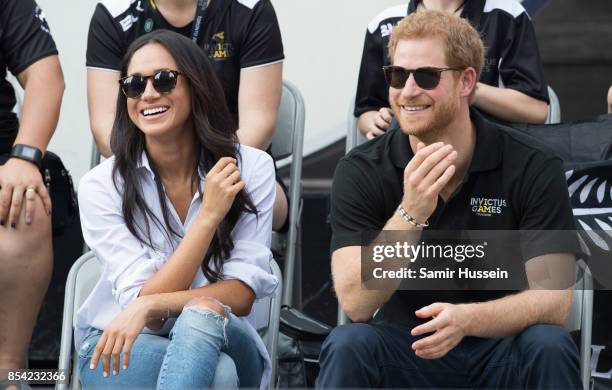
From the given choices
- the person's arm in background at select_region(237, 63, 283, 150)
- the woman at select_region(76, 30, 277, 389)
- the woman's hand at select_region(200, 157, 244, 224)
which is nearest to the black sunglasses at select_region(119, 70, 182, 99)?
the woman at select_region(76, 30, 277, 389)

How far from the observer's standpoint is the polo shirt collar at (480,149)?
3.26 metres

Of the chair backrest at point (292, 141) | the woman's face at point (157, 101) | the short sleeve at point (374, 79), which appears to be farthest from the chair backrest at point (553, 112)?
the woman's face at point (157, 101)

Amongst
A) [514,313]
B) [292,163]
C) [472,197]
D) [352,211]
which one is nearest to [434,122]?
[472,197]

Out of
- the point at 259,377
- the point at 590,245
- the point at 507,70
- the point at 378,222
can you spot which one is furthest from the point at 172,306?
the point at 507,70

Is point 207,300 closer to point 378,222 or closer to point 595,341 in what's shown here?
point 378,222

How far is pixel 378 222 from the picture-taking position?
325cm

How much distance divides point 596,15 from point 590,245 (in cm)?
198

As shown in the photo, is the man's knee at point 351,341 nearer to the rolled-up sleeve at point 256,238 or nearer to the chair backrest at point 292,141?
the rolled-up sleeve at point 256,238

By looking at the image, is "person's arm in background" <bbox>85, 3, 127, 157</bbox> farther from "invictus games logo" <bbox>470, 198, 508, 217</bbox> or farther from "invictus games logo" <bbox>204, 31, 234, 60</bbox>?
"invictus games logo" <bbox>470, 198, 508, 217</bbox>

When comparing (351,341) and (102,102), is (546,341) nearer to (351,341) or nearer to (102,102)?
(351,341)

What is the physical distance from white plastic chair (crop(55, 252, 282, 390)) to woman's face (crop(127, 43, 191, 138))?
0.48 metres

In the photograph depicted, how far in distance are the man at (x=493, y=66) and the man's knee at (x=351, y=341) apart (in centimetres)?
101

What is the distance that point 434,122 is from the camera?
3.27 metres

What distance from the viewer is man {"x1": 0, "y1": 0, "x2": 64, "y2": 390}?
368 cm
